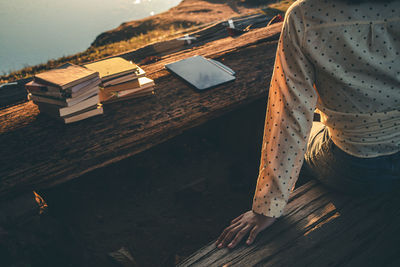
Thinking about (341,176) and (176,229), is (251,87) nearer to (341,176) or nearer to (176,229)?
(341,176)

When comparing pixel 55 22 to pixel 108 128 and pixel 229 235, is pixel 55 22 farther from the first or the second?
pixel 229 235

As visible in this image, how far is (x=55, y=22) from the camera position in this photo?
61.6ft

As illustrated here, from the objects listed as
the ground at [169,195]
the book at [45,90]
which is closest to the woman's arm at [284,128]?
the ground at [169,195]

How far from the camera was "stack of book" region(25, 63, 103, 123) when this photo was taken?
1.90 meters

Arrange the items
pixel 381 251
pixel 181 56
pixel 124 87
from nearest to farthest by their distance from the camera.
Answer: pixel 381 251 → pixel 124 87 → pixel 181 56

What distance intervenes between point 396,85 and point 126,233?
212cm

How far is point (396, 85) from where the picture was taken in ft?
3.98

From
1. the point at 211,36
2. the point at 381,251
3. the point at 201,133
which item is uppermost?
the point at 211,36

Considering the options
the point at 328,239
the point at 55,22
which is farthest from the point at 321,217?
the point at 55,22

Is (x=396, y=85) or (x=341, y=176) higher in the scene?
(x=396, y=85)

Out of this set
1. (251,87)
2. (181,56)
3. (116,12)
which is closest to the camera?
(251,87)

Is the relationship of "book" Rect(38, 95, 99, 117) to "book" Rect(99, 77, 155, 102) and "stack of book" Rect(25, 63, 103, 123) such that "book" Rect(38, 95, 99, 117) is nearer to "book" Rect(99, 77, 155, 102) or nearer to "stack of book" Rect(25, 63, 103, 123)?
"stack of book" Rect(25, 63, 103, 123)

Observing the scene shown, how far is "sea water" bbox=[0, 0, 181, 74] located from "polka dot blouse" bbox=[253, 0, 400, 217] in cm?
1244

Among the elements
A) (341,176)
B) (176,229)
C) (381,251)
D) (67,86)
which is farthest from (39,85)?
(381,251)
